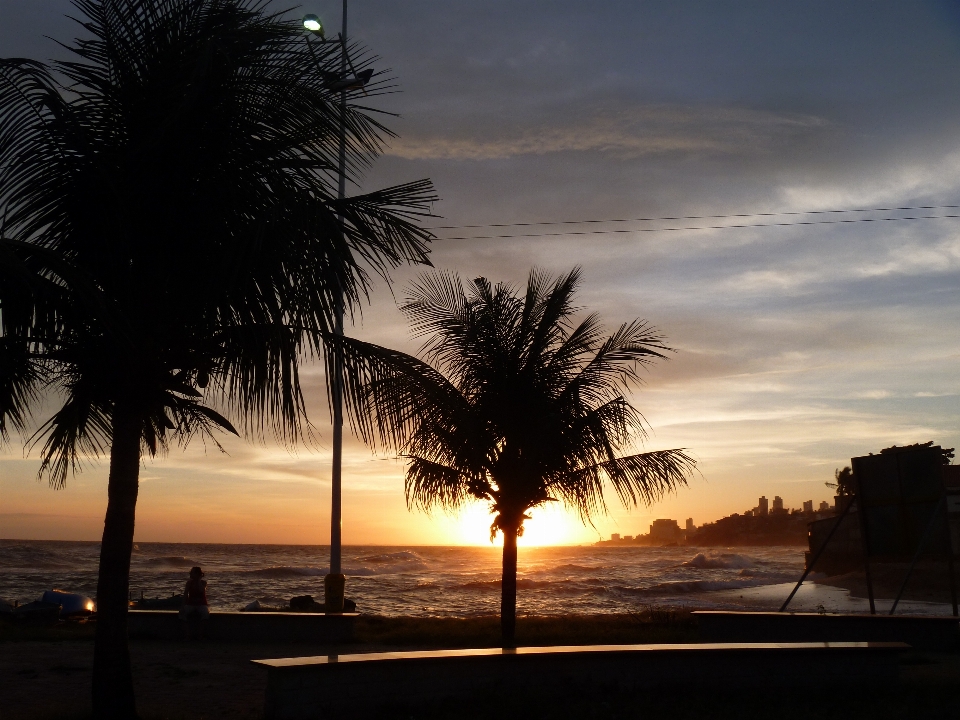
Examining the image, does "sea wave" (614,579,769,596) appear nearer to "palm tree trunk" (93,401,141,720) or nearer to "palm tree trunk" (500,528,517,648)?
"palm tree trunk" (500,528,517,648)

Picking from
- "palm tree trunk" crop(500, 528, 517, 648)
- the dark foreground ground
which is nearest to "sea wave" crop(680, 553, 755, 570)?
the dark foreground ground

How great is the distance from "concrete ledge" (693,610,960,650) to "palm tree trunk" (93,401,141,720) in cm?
992

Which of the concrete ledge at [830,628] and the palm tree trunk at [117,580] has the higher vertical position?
the palm tree trunk at [117,580]

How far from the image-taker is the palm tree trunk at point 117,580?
7.03 meters

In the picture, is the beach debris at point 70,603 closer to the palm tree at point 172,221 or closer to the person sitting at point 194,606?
the person sitting at point 194,606

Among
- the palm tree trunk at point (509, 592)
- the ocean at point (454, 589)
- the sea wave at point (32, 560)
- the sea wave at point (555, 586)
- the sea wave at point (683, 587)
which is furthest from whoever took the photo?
the sea wave at point (32, 560)

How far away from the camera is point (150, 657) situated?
12047 millimetres

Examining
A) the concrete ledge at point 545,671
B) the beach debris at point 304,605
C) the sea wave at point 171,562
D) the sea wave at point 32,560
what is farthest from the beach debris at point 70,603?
the sea wave at point 171,562

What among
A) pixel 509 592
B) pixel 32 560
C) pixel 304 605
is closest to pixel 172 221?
pixel 509 592

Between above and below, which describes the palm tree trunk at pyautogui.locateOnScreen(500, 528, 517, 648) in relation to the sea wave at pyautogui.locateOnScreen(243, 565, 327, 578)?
above

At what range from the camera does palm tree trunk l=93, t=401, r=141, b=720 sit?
7031 millimetres

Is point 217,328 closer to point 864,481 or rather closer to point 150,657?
point 150,657

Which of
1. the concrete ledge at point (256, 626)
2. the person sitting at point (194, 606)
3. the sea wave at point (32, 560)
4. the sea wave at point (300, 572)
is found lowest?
the sea wave at point (300, 572)

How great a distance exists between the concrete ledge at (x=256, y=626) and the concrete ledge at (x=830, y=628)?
6.09 m
